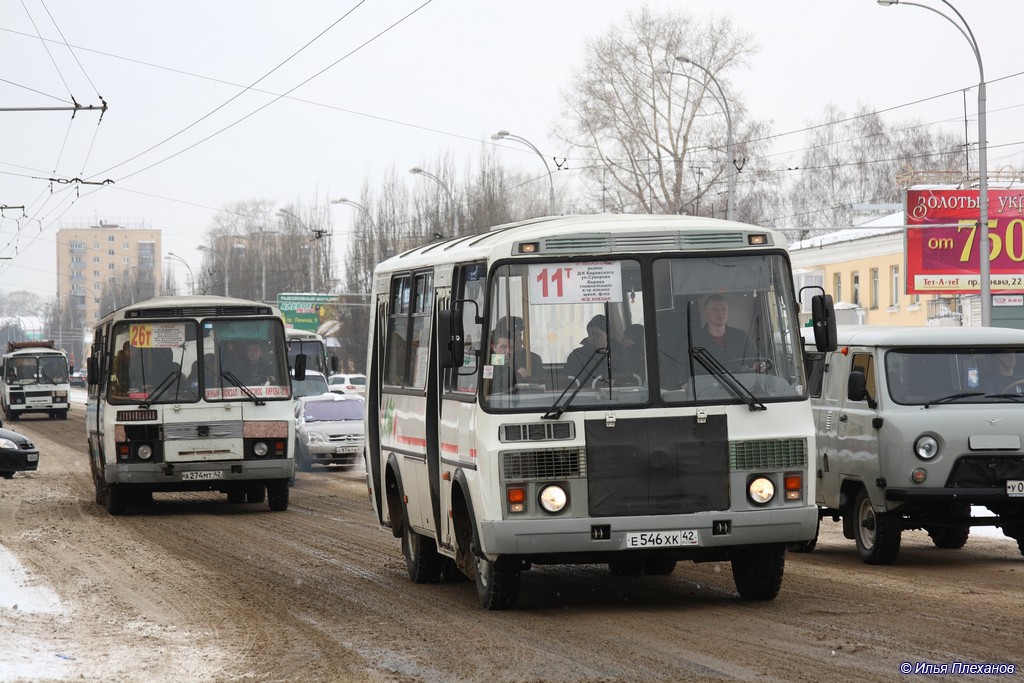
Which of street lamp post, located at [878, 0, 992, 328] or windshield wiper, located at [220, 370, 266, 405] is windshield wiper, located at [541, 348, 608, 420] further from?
street lamp post, located at [878, 0, 992, 328]

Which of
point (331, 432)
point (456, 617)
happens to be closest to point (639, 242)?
point (456, 617)

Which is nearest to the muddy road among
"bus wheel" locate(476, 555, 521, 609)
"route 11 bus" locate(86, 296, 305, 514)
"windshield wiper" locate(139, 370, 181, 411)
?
"bus wheel" locate(476, 555, 521, 609)

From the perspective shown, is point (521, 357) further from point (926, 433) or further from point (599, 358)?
point (926, 433)

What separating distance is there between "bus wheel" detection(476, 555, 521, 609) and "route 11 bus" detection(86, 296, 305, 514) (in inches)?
401

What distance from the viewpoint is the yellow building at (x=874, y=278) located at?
5516cm

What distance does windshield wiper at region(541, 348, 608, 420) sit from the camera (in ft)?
32.6

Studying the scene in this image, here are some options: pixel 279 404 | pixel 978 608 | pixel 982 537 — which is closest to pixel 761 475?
pixel 978 608

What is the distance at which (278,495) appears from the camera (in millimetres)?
21266

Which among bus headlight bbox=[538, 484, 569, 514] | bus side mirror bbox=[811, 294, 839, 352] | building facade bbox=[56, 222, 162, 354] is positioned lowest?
bus headlight bbox=[538, 484, 569, 514]

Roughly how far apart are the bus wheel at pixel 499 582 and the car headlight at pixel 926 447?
4.21m

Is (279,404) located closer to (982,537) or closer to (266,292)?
(982,537)

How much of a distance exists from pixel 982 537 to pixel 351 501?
9.60 meters

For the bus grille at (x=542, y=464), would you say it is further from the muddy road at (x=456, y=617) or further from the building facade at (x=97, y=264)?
the building facade at (x=97, y=264)

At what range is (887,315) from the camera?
59156 mm
